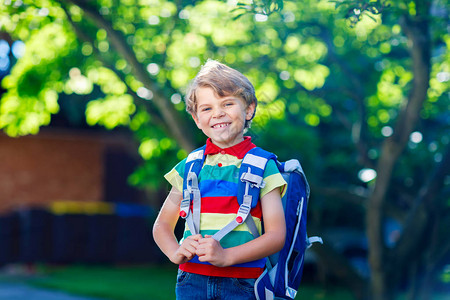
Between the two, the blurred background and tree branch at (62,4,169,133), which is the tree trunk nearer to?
the blurred background

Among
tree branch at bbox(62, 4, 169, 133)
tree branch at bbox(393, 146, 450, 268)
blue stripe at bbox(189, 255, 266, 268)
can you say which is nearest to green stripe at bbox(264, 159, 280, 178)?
blue stripe at bbox(189, 255, 266, 268)

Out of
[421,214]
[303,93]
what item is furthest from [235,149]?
[303,93]

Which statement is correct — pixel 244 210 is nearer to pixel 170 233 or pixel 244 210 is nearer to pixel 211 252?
pixel 211 252

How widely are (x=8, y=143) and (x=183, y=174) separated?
1514 centimetres

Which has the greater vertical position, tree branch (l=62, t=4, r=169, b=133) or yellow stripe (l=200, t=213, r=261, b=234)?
tree branch (l=62, t=4, r=169, b=133)

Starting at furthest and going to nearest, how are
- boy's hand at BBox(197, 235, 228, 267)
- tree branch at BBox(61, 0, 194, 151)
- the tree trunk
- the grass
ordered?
the grass → tree branch at BBox(61, 0, 194, 151) → the tree trunk → boy's hand at BBox(197, 235, 228, 267)

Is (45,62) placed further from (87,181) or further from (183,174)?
(87,181)

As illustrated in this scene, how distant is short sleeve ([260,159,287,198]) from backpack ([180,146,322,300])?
3 centimetres

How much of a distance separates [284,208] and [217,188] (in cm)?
31

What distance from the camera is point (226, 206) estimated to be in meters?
2.49

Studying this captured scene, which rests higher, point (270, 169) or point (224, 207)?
point (270, 169)

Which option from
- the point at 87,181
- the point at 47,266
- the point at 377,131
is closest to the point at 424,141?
the point at 377,131

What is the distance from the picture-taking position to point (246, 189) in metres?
2.47

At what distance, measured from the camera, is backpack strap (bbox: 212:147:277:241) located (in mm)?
2432
